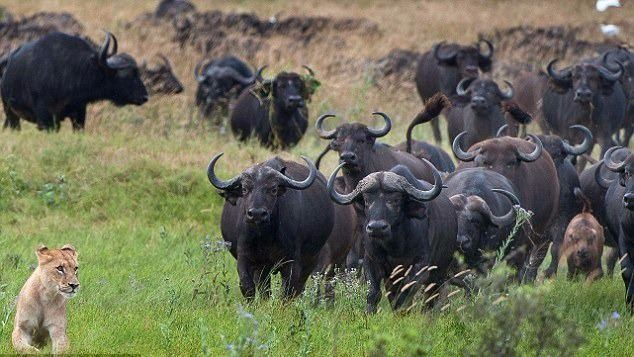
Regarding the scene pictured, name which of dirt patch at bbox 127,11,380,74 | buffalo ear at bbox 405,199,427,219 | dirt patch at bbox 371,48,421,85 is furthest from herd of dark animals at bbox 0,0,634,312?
dirt patch at bbox 127,11,380,74

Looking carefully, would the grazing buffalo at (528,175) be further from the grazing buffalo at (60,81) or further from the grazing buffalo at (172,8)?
the grazing buffalo at (172,8)

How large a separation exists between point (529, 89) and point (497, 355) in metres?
14.4

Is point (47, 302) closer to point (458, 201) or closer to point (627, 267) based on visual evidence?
point (458, 201)

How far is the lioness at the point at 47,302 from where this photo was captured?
24.0 feet

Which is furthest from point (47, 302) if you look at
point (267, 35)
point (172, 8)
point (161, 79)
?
point (172, 8)

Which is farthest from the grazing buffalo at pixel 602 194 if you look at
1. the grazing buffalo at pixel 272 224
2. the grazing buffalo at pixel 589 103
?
the grazing buffalo at pixel 272 224

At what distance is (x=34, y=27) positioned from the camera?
98.4 feet

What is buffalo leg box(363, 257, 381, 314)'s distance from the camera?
33.8 ft

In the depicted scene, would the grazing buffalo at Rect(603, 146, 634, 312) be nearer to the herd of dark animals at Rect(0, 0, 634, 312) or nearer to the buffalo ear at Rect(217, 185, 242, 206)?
the herd of dark animals at Rect(0, 0, 634, 312)

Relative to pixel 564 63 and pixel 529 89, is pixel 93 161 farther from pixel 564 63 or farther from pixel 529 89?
pixel 564 63

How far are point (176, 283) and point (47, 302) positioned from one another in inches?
142

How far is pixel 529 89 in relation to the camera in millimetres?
21266

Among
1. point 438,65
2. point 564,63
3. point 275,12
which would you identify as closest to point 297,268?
point 438,65

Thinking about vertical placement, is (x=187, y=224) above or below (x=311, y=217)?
below
